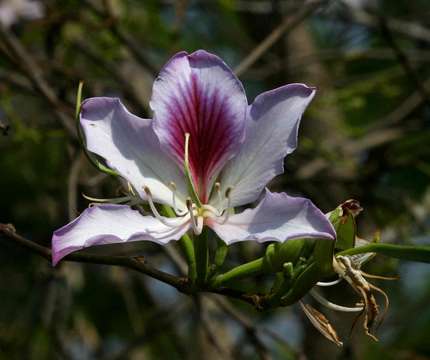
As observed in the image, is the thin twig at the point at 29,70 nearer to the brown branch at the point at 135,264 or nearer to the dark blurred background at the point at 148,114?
the dark blurred background at the point at 148,114

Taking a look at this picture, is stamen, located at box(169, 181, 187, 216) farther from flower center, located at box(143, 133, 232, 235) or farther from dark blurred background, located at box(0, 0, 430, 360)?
dark blurred background, located at box(0, 0, 430, 360)

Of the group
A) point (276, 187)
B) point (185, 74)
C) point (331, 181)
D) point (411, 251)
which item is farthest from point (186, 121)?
point (331, 181)

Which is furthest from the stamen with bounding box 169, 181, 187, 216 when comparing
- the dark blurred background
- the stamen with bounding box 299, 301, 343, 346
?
the dark blurred background

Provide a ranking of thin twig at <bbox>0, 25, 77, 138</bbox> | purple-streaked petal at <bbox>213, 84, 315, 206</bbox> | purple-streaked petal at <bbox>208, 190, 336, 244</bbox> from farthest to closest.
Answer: thin twig at <bbox>0, 25, 77, 138</bbox> → purple-streaked petal at <bbox>213, 84, 315, 206</bbox> → purple-streaked petal at <bbox>208, 190, 336, 244</bbox>

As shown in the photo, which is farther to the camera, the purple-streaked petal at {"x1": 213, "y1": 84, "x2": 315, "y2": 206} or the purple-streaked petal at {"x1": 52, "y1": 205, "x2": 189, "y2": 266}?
the purple-streaked petal at {"x1": 213, "y1": 84, "x2": 315, "y2": 206}

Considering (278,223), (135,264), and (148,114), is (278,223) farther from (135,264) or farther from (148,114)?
(148,114)
